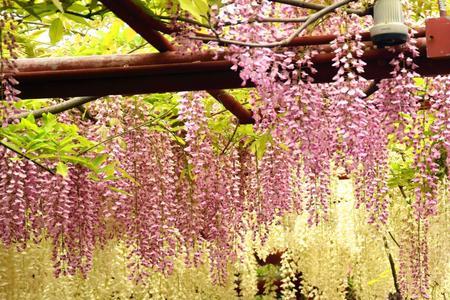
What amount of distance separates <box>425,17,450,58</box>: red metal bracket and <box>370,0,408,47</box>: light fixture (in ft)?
0.57

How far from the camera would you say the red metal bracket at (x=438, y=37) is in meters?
2.79

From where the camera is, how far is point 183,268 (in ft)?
26.2

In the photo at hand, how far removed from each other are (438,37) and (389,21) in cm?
28

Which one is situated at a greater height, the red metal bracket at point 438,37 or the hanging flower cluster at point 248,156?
the red metal bracket at point 438,37

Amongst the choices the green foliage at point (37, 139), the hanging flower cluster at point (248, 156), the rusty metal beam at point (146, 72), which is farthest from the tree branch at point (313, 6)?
the green foliage at point (37, 139)

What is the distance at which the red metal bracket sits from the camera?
2.79m

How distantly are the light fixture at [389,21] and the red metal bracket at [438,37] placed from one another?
17 centimetres

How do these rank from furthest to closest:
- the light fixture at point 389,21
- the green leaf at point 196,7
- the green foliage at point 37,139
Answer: the green foliage at point 37,139, the light fixture at point 389,21, the green leaf at point 196,7

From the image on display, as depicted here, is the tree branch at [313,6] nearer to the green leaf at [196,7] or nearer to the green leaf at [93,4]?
the green leaf at [196,7]

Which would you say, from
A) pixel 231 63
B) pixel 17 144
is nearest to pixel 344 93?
pixel 231 63

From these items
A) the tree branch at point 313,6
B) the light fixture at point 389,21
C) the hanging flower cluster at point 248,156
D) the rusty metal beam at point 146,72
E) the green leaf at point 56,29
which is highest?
the tree branch at point 313,6

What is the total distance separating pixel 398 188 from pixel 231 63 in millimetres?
5746

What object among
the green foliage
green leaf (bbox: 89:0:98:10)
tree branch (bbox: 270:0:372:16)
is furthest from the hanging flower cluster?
green leaf (bbox: 89:0:98:10)

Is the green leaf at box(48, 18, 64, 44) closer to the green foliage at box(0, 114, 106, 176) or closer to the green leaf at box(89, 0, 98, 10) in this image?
the green leaf at box(89, 0, 98, 10)
